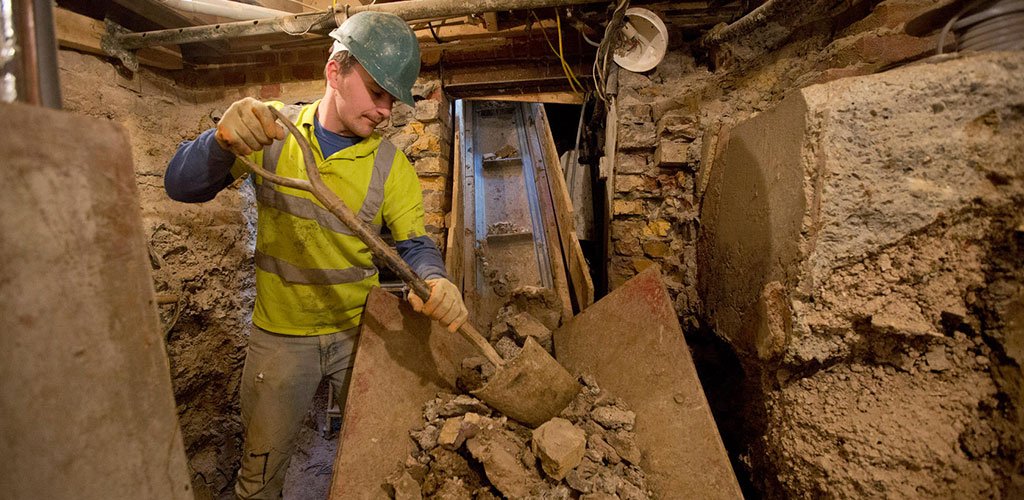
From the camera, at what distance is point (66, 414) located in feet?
1.75

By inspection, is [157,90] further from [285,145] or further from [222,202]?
[285,145]

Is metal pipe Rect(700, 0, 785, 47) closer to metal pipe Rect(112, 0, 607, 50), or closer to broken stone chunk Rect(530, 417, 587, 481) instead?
metal pipe Rect(112, 0, 607, 50)

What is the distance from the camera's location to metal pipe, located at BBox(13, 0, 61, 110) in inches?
24.1

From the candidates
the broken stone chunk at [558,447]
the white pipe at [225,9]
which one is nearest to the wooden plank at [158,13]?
the white pipe at [225,9]

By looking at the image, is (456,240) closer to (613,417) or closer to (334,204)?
(334,204)

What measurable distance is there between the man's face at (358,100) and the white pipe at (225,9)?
85cm

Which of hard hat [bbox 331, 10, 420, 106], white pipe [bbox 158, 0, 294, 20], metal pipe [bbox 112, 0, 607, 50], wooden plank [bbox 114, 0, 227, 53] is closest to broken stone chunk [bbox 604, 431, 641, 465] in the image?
hard hat [bbox 331, 10, 420, 106]

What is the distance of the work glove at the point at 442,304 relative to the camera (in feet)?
4.39

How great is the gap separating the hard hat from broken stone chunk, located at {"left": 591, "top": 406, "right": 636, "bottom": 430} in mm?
1237

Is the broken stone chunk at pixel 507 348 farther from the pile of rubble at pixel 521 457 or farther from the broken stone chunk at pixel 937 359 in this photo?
the broken stone chunk at pixel 937 359

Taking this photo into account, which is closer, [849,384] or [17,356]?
[17,356]

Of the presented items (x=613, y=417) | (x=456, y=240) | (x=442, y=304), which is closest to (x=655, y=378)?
(x=613, y=417)

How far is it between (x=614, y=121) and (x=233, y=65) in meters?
2.23

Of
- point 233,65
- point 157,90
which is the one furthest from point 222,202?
point 233,65
